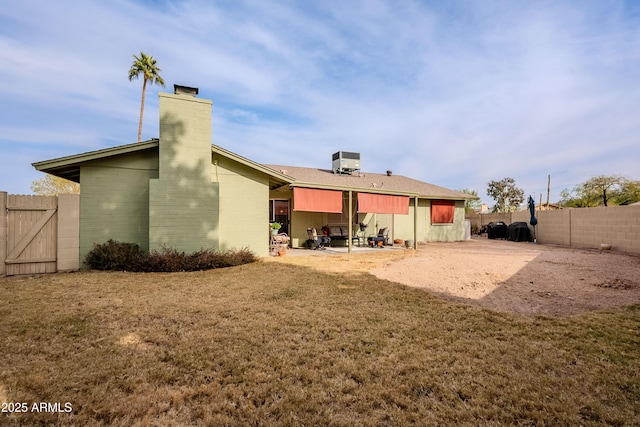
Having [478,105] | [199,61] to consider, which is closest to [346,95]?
[478,105]

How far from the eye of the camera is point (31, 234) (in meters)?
7.04

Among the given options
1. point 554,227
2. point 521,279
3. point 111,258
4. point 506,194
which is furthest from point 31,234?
point 506,194

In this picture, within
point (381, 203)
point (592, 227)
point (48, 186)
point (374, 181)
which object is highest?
point (48, 186)

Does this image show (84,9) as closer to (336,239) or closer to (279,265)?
(279,265)

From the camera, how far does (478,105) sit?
1647 centimetres

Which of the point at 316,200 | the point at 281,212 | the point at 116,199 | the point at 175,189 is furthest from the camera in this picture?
the point at 281,212

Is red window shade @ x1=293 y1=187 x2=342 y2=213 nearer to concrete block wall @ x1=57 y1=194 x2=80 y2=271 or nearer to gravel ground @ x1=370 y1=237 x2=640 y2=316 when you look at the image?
gravel ground @ x1=370 y1=237 x2=640 y2=316

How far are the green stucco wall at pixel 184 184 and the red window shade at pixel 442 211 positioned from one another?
13.4m

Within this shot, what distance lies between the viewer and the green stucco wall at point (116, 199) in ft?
26.5

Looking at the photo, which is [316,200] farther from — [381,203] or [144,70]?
[144,70]

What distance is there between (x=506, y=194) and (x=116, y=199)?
4904 centimetres

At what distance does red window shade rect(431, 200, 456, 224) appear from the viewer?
57.7 ft

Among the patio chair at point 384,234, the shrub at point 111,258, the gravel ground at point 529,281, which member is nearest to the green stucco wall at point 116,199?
the shrub at point 111,258

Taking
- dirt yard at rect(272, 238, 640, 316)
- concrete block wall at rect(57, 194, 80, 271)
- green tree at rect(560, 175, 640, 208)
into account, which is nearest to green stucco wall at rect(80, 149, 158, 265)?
concrete block wall at rect(57, 194, 80, 271)
